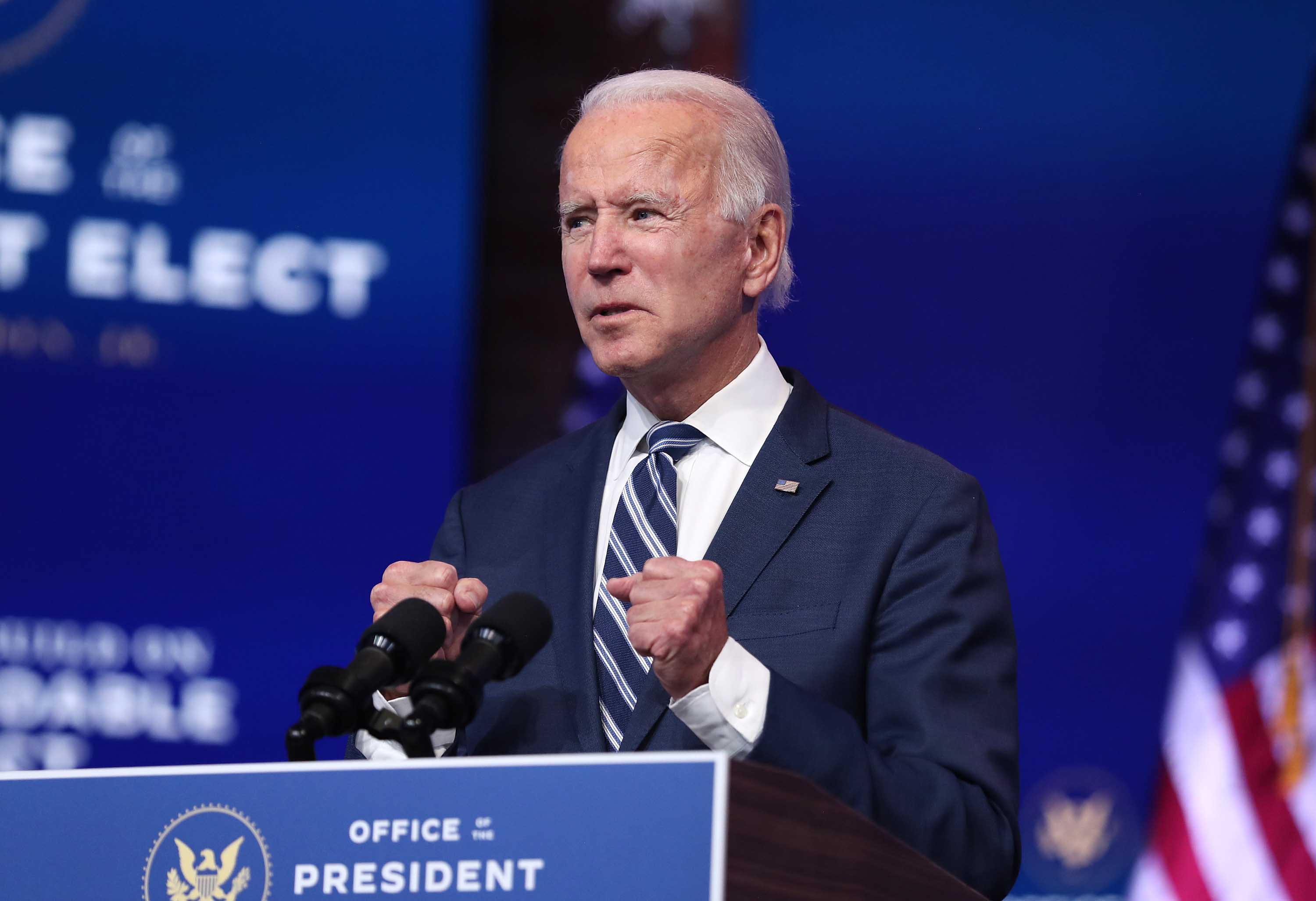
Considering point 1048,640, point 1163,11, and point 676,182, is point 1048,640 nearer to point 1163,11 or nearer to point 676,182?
point 1163,11

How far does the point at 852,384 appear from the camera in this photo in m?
3.46

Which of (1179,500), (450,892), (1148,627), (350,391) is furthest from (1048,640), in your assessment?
(450,892)

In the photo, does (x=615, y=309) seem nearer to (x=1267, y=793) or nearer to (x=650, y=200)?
(x=650, y=200)

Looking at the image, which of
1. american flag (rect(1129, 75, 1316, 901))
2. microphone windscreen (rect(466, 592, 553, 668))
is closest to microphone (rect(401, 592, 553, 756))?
microphone windscreen (rect(466, 592, 553, 668))

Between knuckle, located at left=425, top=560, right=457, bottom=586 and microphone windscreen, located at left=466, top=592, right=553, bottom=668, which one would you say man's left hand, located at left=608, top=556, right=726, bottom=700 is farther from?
knuckle, located at left=425, top=560, right=457, bottom=586

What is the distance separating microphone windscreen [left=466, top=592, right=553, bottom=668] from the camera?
1.36m

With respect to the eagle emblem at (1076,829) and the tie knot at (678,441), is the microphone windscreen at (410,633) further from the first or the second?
the eagle emblem at (1076,829)

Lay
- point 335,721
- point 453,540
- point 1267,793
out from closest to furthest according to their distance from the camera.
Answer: point 335,721 < point 453,540 < point 1267,793

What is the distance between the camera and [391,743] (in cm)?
170

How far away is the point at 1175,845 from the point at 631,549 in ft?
7.21

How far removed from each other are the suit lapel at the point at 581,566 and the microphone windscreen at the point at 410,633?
0.95 feet

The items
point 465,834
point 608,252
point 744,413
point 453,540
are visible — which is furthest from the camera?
point 453,540

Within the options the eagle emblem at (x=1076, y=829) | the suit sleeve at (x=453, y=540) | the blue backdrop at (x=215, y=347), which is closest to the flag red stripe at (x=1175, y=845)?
the eagle emblem at (x=1076, y=829)

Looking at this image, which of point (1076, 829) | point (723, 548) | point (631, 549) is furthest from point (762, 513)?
point (1076, 829)
